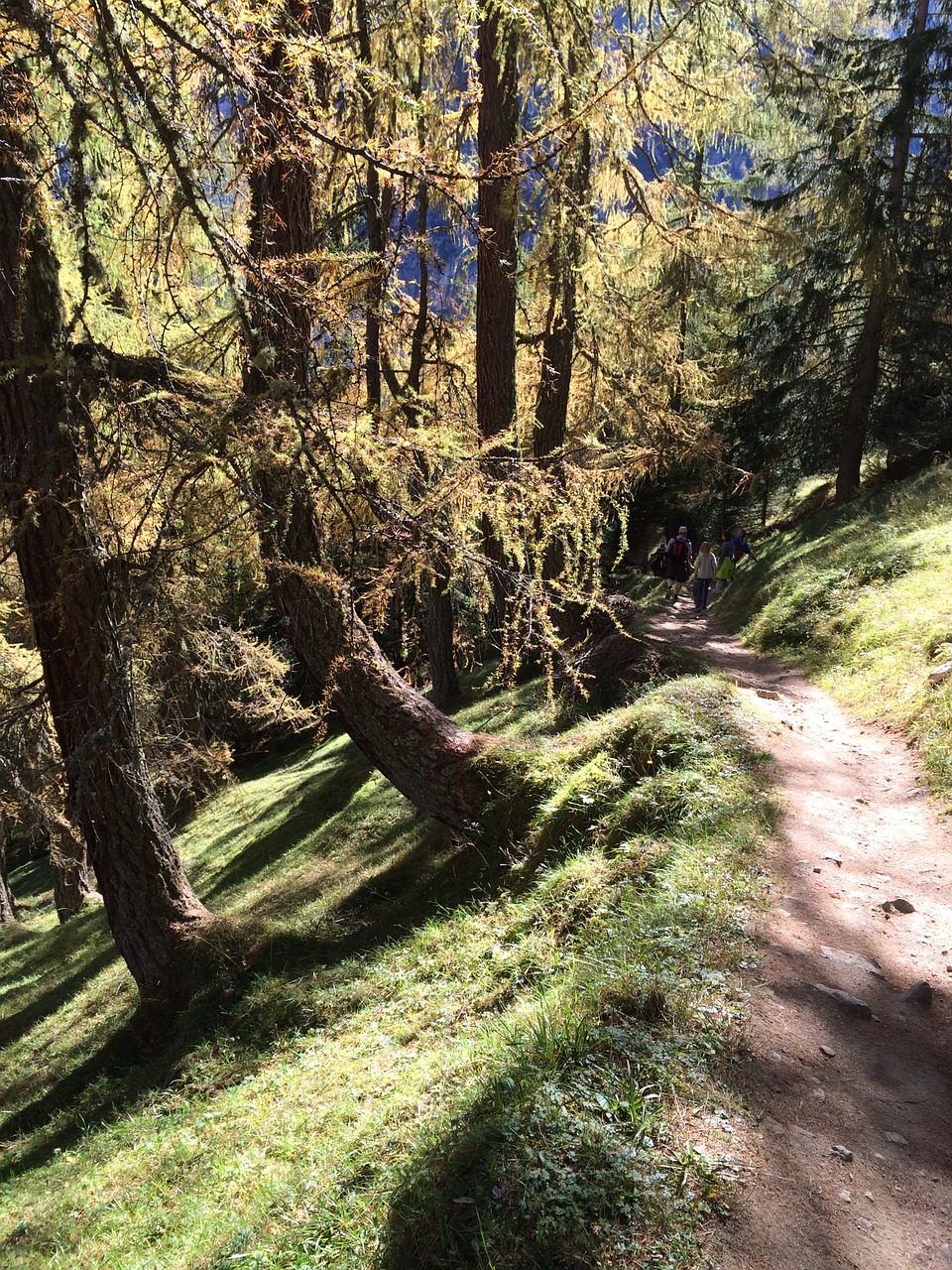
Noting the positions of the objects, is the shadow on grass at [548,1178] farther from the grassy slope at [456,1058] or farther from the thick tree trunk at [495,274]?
the thick tree trunk at [495,274]

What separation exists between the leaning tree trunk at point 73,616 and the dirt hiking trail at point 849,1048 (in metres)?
4.16

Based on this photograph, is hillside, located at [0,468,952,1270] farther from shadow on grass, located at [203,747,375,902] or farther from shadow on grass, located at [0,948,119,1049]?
shadow on grass, located at [203,747,375,902]

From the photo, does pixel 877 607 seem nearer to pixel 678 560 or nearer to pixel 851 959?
pixel 851 959

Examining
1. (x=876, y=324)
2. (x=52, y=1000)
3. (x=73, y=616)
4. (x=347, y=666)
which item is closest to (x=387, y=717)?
(x=347, y=666)

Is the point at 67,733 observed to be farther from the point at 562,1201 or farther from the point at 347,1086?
the point at 562,1201

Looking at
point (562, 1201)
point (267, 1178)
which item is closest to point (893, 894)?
point (562, 1201)

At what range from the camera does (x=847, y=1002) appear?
128 inches

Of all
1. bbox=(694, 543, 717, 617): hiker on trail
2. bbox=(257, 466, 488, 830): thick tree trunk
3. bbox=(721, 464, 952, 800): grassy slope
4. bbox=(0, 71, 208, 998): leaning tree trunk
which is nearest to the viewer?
bbox=(0, 71, 208, 998): leaning tree trunk

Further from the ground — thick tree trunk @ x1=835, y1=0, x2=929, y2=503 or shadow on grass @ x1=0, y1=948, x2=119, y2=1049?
thick tree trunk @ x1=835, y1=0, x2=929, y2=503

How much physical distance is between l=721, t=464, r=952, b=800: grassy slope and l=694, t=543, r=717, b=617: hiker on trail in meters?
0.59

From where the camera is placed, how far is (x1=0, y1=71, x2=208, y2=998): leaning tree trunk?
4.83 meters

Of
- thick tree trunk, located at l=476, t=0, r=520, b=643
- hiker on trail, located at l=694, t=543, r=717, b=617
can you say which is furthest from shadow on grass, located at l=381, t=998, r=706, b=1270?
hiker on trail, located at l=694, t=543, r=717, b=617

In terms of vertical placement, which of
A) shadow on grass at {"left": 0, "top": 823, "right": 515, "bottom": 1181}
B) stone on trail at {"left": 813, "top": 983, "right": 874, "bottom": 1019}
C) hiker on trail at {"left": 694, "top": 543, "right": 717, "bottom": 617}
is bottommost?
shadow on grass at {"left": 0, "top": 823, "right": 515, "bottom": 1181}

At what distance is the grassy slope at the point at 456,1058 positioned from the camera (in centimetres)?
251
